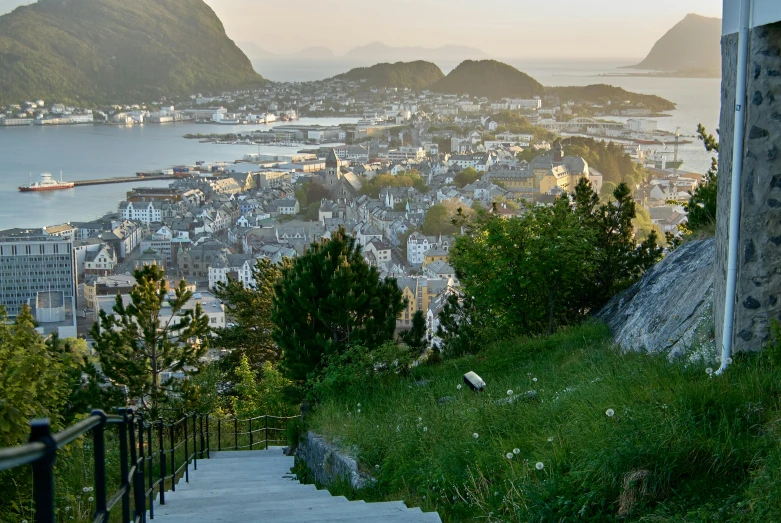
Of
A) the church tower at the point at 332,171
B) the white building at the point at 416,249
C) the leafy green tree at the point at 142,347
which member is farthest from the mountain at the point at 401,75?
the leafy green tree at the point at 142,347

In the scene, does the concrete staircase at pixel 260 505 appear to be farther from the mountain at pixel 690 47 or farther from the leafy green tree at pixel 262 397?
the mountain at pixel 690 47

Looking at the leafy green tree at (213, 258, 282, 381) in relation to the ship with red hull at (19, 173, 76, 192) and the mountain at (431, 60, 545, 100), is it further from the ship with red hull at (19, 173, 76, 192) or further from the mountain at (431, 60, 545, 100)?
the mountain at (431, 60, 545, 100)

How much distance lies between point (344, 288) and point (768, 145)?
4.27 m

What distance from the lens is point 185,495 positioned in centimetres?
354

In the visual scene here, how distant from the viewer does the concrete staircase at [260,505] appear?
2607mm

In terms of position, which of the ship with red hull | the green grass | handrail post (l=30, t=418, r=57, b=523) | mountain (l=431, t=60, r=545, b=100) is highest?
mountain (l=431, t=60, r=545, b=100)

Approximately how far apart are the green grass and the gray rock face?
2.90ft

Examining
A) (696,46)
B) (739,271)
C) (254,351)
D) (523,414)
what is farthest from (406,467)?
(696,46)

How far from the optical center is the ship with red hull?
181 ft

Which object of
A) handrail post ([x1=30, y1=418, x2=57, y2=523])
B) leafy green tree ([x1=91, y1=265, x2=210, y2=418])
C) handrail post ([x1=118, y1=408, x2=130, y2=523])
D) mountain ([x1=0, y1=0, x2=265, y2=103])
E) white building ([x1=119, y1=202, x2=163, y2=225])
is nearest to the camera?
handrail post ([x1=30, y1=418, x2=57, y2=523])

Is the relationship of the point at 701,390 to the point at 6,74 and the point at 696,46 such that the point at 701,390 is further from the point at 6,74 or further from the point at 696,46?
the point at 6,74

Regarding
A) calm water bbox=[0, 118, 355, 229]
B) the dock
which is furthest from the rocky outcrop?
the dock

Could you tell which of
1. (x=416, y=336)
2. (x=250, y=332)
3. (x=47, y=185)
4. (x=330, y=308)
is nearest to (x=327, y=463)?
(x=330, y=308)

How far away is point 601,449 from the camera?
2.45 metres
